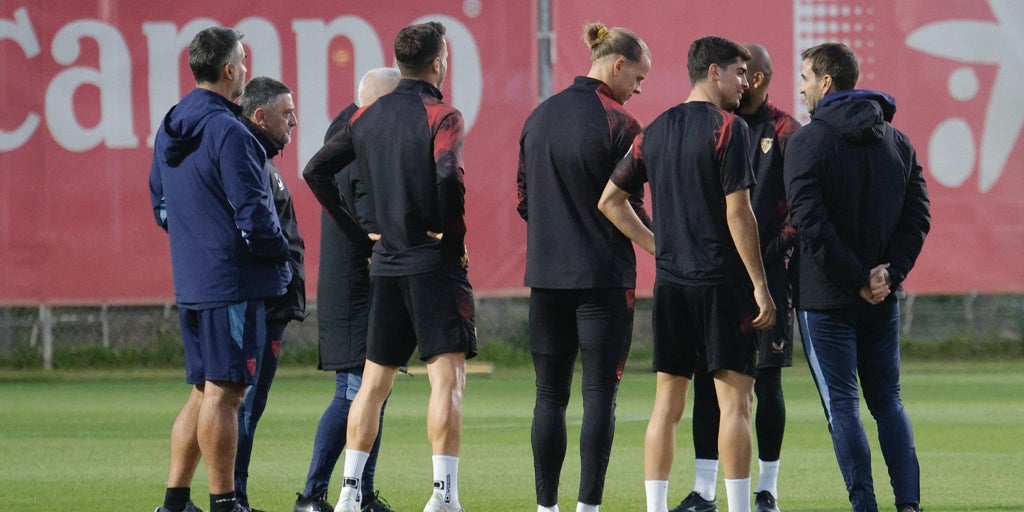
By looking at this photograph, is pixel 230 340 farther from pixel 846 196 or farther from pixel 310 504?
pixel 846 196

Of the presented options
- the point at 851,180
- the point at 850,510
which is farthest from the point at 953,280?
A: the point at 851,180

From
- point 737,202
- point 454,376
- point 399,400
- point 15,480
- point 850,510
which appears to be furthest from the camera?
point 399,400

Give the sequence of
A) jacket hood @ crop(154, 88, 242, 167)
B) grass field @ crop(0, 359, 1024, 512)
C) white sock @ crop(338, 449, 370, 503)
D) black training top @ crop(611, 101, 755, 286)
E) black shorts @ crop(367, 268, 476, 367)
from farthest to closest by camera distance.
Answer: grass field @ crop(0, 359, 1024, 512) < white sock @ crop(338, 449, 370, 503) < black shorts @ crop(367, 268, 476, 367) < jacket hood @ crop(154, 88, 242, 167) < black training top @ crop(611, 101, 755, 286)

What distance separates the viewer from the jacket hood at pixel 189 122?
6.64 metres

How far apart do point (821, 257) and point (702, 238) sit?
0.55m

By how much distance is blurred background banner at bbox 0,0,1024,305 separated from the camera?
16.4m

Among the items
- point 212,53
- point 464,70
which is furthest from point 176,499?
point 464,70

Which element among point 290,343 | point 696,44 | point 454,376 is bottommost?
point 290,343

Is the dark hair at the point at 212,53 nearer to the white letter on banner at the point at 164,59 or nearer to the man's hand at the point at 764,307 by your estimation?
the man's hand at the point at 764,307

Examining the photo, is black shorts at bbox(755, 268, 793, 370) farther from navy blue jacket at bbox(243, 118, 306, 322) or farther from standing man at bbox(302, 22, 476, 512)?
navy blue jacket at bbox(243, 118, 306, 322)

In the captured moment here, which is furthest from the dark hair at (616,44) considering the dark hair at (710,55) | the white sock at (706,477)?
the white sock at (706,477)

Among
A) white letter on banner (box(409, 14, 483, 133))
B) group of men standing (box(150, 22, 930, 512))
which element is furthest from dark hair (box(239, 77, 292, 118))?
white letter on banner (box(409, 14, 483, 133))

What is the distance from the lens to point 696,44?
21.5 feet

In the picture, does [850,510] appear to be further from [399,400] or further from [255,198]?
[399,400]
